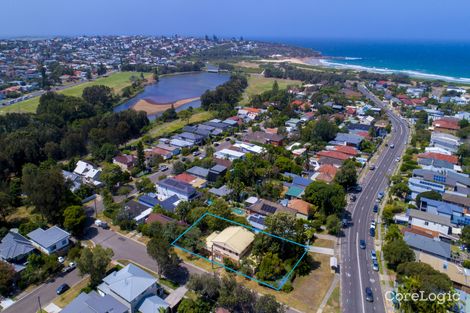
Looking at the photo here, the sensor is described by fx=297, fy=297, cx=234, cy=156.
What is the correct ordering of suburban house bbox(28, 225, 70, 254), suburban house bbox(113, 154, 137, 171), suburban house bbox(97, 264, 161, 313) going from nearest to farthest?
1. suburban house bbox(97, 264, 161, 313)
2. suburban house bbox(28, 225, 70, 254)
3. suburban house bbox(113, 154, 137, 171)

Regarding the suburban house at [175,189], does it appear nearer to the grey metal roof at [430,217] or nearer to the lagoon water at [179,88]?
the grey metal roof at [430,217]

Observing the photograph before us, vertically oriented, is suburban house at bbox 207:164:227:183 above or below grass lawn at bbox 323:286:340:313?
above

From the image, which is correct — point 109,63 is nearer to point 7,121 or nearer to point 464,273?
point 7,121

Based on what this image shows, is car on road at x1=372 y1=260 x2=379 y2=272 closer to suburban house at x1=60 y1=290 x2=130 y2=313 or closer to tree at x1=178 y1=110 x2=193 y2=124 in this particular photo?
suburban house at x1=60 y1=290 x2=130 y2=313

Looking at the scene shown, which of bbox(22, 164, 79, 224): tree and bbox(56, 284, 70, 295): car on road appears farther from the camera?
bbox(22, 164, 79, 224): tree

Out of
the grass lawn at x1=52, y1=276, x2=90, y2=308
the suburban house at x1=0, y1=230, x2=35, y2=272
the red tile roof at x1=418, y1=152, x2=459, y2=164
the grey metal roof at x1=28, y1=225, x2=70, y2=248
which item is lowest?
the grass lawn at x1=52, y1=276, x2=90, y2=308

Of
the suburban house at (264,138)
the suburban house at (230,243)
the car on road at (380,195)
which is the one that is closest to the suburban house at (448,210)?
the car on road at (380,195)

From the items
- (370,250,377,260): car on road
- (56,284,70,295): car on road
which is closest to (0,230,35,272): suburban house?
(56,284,70,295): car on road
